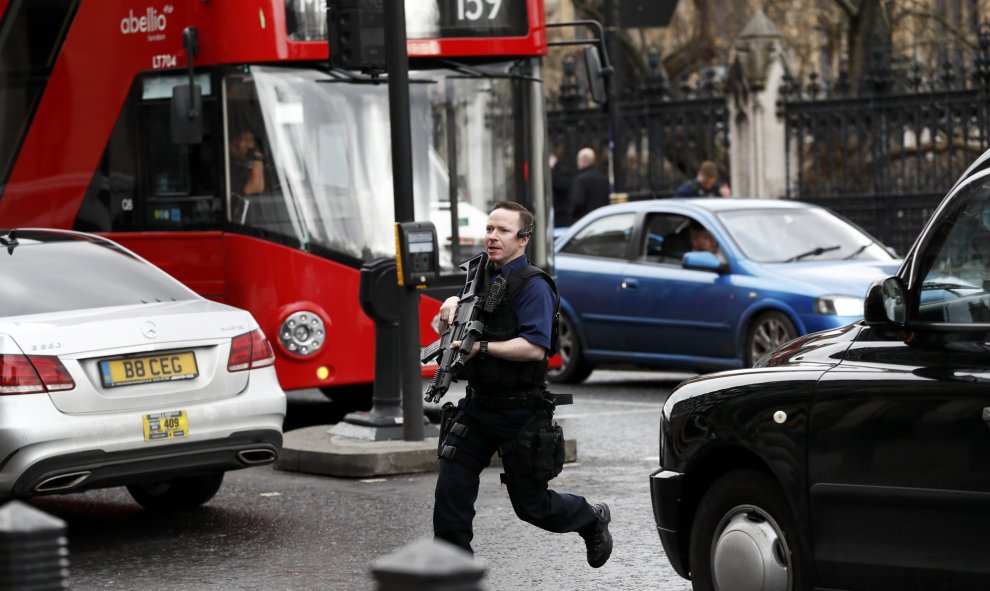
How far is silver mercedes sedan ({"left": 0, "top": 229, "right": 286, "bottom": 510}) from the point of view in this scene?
305 inches

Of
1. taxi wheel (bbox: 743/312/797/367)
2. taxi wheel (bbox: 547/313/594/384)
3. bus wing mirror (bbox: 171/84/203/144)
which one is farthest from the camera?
taxi wheel (bbox: 547/313/594/384)

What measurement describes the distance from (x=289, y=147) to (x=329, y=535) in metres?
4.00

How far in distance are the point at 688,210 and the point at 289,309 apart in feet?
13.6

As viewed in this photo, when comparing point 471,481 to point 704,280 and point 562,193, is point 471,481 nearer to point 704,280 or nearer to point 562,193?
point 704,280

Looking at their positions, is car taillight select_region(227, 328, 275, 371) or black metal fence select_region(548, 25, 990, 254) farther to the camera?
black metal fence select_region(548, 25, 990, 254)

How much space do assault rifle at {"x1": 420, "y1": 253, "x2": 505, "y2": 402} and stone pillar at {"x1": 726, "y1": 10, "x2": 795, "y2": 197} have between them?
15939 mm

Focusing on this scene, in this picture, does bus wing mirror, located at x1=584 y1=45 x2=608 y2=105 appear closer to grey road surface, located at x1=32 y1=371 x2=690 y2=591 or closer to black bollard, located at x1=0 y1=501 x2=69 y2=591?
grey road surface, located at x1=32 y1=371 x2=690 y2=591

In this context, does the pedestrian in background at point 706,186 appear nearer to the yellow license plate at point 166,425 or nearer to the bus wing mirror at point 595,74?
the bus wing mirror at point 595,74

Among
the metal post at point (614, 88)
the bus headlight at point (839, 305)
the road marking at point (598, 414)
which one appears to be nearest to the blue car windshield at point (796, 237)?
the bus headlight at point (839, 305)

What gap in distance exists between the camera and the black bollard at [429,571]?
294 cm

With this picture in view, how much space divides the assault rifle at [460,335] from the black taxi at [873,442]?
92 cm

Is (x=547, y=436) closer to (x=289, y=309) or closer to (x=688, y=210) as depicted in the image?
(x=289, y=309)

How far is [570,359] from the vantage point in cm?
1529

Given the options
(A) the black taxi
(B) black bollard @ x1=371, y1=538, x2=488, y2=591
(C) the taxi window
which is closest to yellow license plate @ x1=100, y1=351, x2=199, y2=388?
(A) the black taxi
